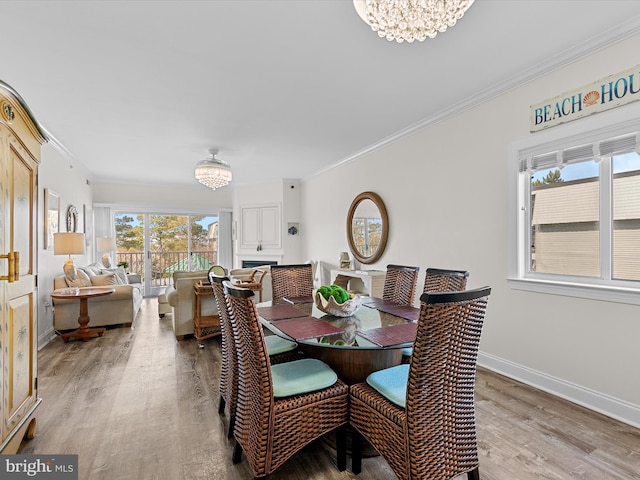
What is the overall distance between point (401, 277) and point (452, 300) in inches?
59.6

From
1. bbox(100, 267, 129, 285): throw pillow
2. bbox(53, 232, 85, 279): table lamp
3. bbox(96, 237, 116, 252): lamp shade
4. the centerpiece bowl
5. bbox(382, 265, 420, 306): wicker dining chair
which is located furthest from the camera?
bbox(96, 237, 116, 252): lamp shade

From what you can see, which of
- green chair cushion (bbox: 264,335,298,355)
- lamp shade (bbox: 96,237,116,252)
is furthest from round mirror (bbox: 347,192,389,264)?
lamp shade (bbox: 96,237,116,252)

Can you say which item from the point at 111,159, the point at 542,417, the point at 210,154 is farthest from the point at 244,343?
the point at 111,159

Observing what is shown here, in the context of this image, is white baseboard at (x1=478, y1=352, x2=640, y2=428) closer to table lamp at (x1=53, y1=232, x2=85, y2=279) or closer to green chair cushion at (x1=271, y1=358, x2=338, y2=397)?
green chair cushion at (x1=271, y1=358, x2=338, y2=397)

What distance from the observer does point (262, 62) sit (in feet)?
8.23

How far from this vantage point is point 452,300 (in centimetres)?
132

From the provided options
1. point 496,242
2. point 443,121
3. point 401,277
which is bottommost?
point 401,277

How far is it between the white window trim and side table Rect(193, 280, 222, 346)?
321cm

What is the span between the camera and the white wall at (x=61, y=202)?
398cm

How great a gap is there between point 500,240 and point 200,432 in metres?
Result: 2.84

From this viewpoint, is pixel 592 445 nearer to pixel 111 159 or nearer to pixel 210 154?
pixel 210 154

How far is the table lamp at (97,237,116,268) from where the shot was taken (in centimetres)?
641

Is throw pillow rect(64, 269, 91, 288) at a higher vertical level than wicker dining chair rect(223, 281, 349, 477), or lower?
higher

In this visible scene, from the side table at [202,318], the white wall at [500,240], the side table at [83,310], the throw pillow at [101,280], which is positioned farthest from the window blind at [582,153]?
the throw pillow at [101,280]
